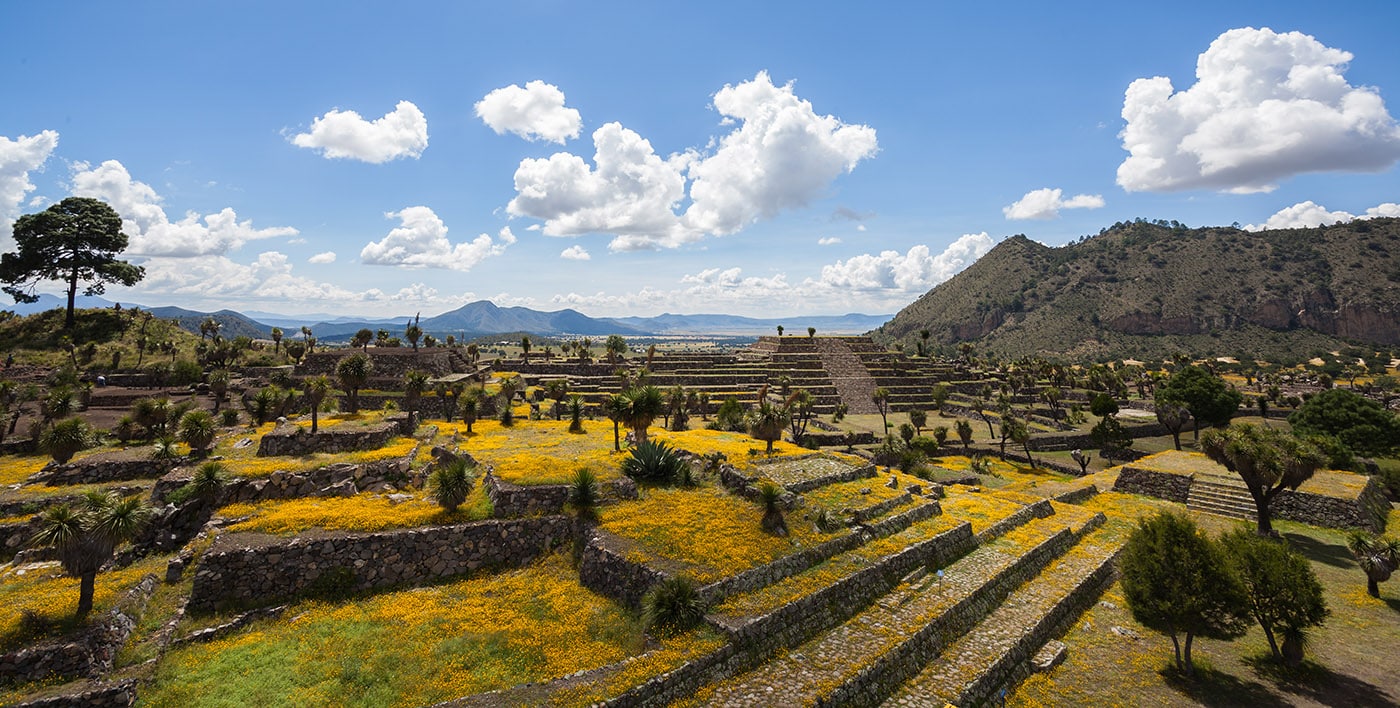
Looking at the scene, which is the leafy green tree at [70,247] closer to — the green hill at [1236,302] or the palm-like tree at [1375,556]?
the palm-like tree at [1375,556]

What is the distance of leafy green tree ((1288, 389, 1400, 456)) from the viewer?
4309 cm

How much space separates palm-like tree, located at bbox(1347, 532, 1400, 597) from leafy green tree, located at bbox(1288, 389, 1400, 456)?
1294 inches

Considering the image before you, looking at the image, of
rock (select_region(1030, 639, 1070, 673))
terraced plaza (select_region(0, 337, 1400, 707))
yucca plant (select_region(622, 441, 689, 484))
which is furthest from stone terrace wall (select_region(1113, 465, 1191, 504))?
yucca plant (select_region(622, 441, 689, 484))

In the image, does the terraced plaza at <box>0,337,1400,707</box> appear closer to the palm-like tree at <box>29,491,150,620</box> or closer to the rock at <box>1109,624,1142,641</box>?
the rock at <box>1109,624,1142,641</box>

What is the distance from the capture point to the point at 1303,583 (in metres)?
16.2

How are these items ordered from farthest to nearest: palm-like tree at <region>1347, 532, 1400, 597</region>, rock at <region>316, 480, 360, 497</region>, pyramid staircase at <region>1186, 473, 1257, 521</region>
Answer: pyramid staircase at <region>1186, 473, 1257, 521</region> < rock at <region>316, 480, 360, 497</region> < palm-like tree at <region>1347, 532, 1400, 597</region>

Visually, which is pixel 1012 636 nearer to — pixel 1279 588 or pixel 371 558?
pixel 1279 588

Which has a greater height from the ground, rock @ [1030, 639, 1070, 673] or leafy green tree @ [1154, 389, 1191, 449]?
leafy green tree @ [1154, 389, 1191, 449]

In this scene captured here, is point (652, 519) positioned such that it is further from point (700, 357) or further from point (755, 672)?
point (700, 357)

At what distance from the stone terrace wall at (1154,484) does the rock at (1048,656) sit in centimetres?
2323

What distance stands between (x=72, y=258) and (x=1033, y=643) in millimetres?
104966

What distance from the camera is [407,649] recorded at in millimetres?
14648

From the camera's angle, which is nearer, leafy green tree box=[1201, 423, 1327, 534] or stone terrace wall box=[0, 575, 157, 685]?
stone terrace wall box=[0, 575, 157, 685]

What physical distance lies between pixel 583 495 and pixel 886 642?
11.7 metres
